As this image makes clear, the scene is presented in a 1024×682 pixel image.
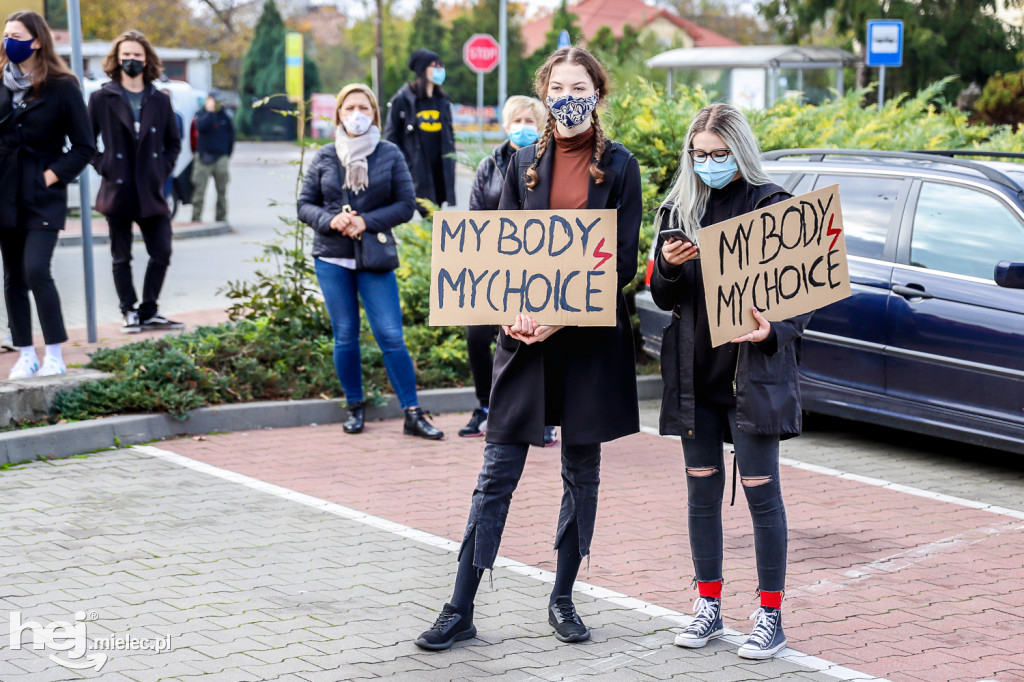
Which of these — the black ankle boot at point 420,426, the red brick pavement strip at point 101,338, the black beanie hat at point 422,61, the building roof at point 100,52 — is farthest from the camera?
the building roof at point 100,52

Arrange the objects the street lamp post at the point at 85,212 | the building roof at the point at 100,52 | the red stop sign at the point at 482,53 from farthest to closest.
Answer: the red stop sign at the point at 482,53, the building roof at the point at 100,52, the street lamp post at the point at 85,212

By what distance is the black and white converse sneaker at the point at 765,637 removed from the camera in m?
4.24

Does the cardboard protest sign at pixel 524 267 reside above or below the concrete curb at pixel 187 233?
above

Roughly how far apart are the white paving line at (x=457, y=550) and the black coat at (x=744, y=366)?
0.78 m

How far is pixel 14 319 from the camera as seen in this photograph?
739 cm

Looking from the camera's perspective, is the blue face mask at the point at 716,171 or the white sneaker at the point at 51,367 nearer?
the blue face mask at the point at 716,171

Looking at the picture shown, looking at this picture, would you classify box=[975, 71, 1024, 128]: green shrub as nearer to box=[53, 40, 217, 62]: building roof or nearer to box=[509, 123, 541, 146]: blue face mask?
box=[53, 40, 217, 62]: building roof

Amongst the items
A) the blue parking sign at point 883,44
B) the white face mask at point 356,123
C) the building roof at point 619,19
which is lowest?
the white face mask at point 356,123

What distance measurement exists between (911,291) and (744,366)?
10.5ft

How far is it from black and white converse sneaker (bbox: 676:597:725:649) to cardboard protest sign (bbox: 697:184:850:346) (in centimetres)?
96

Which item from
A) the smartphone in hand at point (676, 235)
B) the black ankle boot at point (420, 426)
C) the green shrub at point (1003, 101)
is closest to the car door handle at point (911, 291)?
the black ankle boot at point (420, 426)

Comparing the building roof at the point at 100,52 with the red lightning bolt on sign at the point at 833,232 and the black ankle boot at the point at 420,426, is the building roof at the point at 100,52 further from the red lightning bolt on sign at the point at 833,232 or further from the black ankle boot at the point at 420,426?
the red lightning bolt on sign at the point at 833,232

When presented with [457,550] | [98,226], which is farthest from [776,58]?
[457,550]

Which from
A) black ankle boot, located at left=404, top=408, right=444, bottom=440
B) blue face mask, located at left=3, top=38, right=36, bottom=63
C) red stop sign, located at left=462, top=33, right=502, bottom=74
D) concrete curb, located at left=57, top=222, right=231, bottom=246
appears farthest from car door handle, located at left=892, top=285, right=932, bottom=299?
red stop sign, located at left=462, top=33, right=502, bottom=74
